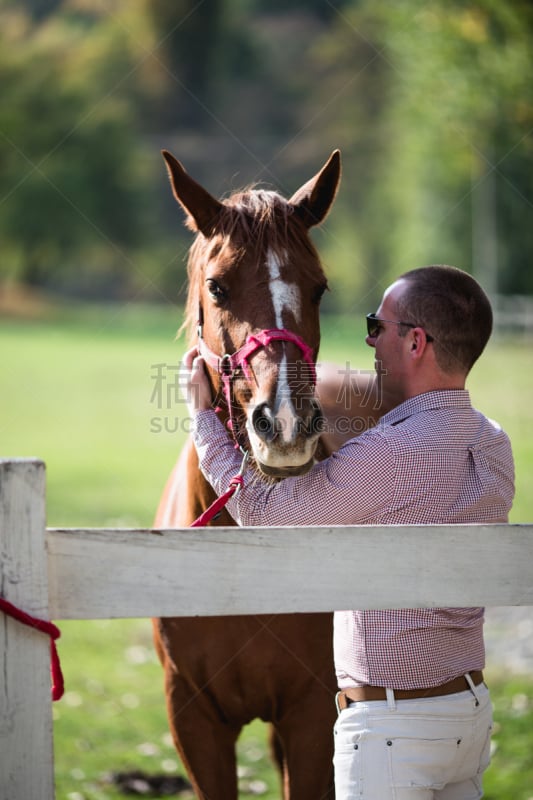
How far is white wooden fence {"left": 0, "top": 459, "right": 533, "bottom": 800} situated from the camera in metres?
1.72

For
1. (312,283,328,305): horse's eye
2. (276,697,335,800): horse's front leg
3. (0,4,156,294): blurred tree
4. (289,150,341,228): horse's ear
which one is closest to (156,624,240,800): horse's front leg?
(276,697,335,800): horse's front leg

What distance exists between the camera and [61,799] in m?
4.14

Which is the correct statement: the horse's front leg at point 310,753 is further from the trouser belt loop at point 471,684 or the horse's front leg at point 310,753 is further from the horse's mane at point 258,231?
the horse's mane at point 258,231

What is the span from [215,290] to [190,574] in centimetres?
127

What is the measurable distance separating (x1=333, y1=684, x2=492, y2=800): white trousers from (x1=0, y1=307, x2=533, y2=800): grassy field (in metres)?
2.21

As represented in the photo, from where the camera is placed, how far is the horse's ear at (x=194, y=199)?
303 cm

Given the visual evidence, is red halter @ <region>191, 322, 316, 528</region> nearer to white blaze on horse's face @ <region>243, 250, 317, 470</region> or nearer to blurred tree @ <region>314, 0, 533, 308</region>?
white blaze on horse's face @ <region>243, 250, 317, 470</region>

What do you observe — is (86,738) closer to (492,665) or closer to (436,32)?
(492,665)

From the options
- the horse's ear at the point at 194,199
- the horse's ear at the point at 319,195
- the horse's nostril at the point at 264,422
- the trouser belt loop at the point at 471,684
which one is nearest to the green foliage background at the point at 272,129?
the horse's ear at the point at 319,195

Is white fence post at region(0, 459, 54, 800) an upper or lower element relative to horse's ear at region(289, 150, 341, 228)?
lower

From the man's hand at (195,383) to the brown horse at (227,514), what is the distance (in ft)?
0.21

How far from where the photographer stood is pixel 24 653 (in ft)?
5.69

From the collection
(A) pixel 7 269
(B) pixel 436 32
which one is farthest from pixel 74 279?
(B) pixel 436 32

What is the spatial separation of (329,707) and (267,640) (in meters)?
0.33
